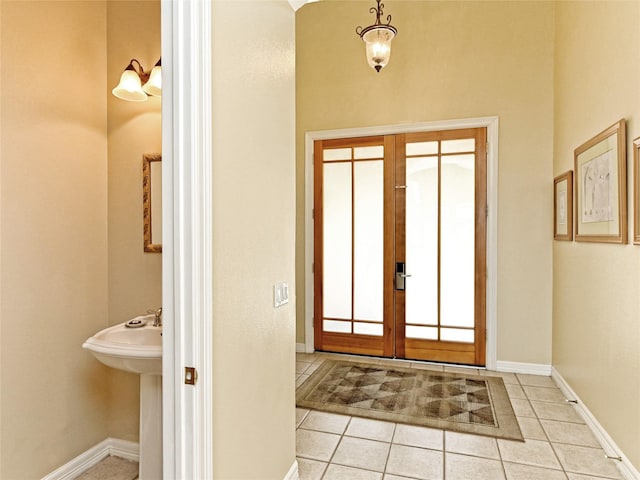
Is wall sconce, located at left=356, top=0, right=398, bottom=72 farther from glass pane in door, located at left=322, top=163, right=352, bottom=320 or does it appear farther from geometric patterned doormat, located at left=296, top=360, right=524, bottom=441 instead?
geometric patterned doormat, located at left=296, top=360, right=524, bottom=441

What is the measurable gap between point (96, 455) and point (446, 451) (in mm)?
2110

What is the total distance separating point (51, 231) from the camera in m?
2.03

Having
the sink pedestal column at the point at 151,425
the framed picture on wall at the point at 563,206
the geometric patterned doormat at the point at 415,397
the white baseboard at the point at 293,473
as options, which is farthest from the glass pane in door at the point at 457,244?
the sink pedestal column at the point at 151,425

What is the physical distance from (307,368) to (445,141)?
2688mm

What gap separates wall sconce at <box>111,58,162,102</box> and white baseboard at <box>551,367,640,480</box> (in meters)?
3.20

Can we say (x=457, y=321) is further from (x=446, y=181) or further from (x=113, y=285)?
(x=113, y=285)

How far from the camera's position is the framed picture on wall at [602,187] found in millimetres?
2217

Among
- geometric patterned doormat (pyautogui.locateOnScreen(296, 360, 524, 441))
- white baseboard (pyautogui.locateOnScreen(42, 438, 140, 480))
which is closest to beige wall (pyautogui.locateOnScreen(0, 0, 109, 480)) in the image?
white baseboard (pyautogui.locateOnScreen(42, 438, 140, 480))

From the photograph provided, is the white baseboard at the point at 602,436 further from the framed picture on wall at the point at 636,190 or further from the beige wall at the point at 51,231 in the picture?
the beige wall at the point at 51,231

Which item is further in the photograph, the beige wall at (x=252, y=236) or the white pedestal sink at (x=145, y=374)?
the white pedestal sink at (x=145, y=374)

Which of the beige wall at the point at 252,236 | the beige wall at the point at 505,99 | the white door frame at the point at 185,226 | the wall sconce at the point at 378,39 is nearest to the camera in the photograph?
the white door frame at the point at 185,226

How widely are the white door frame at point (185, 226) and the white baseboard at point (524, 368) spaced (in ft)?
10.9

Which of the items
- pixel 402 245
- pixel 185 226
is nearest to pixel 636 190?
pixel 402 245

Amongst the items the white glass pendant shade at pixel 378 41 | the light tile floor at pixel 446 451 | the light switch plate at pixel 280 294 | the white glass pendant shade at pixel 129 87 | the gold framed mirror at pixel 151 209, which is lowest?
the light tile floor at pixel 446 451
